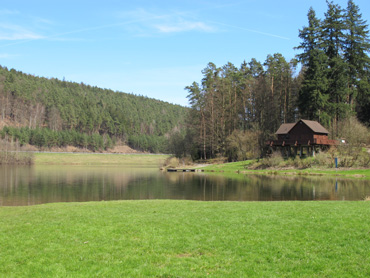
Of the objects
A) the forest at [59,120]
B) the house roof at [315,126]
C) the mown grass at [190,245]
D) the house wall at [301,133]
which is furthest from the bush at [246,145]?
the forest at [59,120]

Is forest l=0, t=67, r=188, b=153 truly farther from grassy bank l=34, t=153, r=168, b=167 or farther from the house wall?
the house wall

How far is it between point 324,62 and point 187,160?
33294 millimetres

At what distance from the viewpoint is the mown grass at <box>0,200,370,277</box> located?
7.52 m

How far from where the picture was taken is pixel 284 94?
6762cm

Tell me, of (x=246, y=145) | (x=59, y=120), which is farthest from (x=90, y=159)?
(x=246, y=145)

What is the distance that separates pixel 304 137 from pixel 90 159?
70034 mm

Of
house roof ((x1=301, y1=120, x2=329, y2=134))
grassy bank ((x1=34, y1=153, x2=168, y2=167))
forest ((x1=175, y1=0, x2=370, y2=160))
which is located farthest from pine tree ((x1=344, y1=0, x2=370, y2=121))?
grassy bank ((x1=34, y1=153, x2=168, y2=167))

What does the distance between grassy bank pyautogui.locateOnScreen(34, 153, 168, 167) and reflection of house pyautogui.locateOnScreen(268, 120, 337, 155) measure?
3656 cm

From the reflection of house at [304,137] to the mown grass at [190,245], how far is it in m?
44.3

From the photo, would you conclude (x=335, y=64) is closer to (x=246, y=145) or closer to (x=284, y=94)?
(x=284, y=94)

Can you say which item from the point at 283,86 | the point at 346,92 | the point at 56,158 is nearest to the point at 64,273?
the point at 346,92

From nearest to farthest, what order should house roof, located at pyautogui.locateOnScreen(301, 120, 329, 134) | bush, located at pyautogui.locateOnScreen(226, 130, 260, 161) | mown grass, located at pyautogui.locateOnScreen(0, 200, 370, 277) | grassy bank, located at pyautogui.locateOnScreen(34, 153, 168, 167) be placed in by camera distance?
mown grass, located at pyautogui.locateOnScreen(0, 200, 370, 277), house roof, located at pyautogui.locateOnScreen(301, 120, 329, 134), bush, located at pyautogui.locateOnScreen(226, 130, 260, 161), grassy bank, located at pyautogui.locateOnScreen(34, 153, 168, 167)

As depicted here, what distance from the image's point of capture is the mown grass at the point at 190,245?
7516mm

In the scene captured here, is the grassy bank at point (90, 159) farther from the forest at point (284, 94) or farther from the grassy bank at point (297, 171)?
the grassy bank at point (297, 171)
